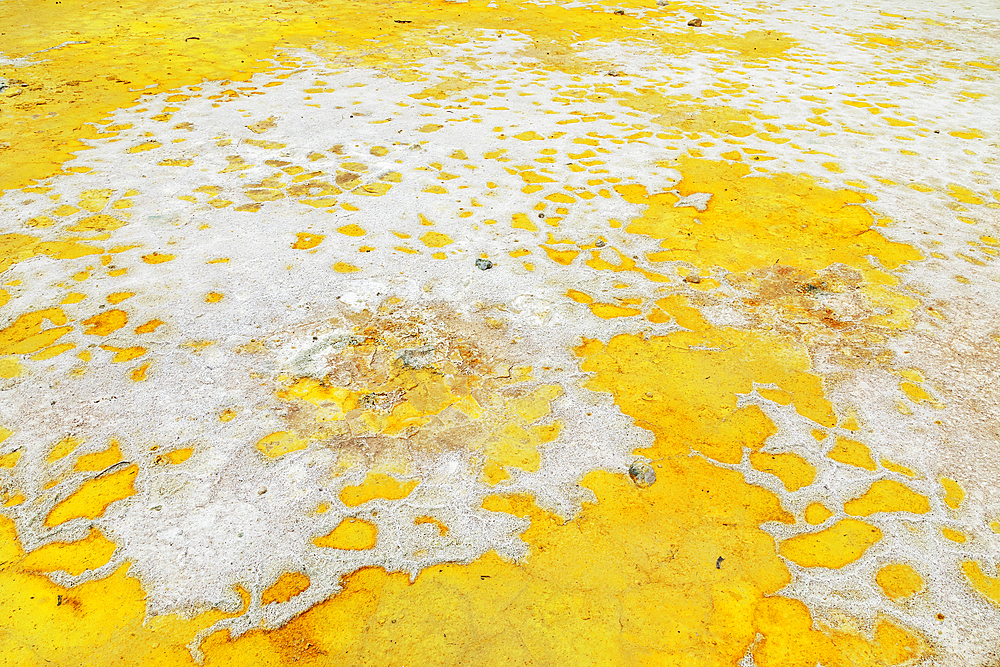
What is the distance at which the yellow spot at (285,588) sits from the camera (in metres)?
1.82

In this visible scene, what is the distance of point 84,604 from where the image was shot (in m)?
1.79

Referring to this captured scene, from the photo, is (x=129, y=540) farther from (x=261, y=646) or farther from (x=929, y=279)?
(x=929, y=279)

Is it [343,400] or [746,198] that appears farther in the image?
[746,198]

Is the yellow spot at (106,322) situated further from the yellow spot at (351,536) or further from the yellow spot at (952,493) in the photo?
the yellow spot at (952,493)

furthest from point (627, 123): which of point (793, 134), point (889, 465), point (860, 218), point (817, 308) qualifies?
point (889, 465)

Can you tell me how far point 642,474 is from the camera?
2.24 meters

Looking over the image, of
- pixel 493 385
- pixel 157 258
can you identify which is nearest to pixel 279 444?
pixel 493 385

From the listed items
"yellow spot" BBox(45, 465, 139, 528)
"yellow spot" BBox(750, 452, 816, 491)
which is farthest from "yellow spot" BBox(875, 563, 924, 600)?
"yellow spot" BBox(45, 465, 139, 528)

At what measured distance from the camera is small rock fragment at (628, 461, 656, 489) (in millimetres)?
2229

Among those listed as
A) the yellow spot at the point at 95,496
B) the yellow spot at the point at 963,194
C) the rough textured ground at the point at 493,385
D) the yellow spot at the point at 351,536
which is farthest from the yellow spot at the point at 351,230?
the yellow spot at the point at 963,194

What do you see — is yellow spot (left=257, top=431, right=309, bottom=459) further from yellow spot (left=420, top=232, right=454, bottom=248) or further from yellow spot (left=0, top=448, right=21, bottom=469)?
yellow spot (left=420, top=232, right=454, bottom=248)

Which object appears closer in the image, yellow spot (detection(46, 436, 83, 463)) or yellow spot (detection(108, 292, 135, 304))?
yellow spot (detection(46, 436, 83, 463))

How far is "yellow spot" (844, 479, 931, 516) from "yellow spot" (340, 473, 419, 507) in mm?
1629

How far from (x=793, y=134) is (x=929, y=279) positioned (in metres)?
2.46
